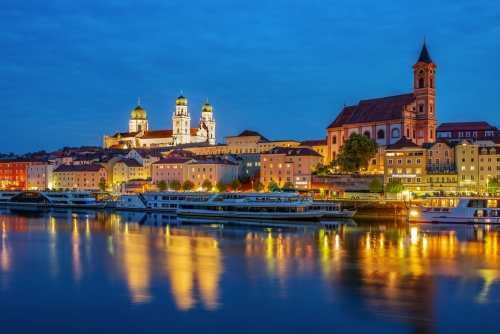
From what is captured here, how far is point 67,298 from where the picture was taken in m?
16.2

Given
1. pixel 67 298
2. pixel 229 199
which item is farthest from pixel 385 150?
pixel 67 298

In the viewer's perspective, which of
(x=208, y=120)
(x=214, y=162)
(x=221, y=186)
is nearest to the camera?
(x=221, y=186)

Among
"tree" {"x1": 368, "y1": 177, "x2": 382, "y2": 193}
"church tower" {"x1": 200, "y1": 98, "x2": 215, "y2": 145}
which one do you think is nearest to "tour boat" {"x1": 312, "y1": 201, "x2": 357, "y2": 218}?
"tree" {"x1": 368, "y1": 177, "x2": 382, "y2": 193}

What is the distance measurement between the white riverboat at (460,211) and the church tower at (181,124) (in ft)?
240

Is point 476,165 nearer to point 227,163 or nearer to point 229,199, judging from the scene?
point 229,199

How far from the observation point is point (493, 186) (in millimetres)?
47750

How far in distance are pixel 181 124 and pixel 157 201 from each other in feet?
211

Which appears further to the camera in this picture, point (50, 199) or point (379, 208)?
point (50, 199)

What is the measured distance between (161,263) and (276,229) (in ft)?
43.0

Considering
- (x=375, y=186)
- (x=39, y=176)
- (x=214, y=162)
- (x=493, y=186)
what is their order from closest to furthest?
(x=493, y=186)
(x=375, y=186)
(x=214, y=162)
(x=39, y=176)

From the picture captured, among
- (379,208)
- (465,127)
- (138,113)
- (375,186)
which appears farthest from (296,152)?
(138,113)

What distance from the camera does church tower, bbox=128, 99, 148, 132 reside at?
11750 centimetres

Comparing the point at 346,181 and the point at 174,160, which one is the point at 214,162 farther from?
the point at 346,181

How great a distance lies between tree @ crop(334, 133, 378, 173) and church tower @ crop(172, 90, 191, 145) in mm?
55780
